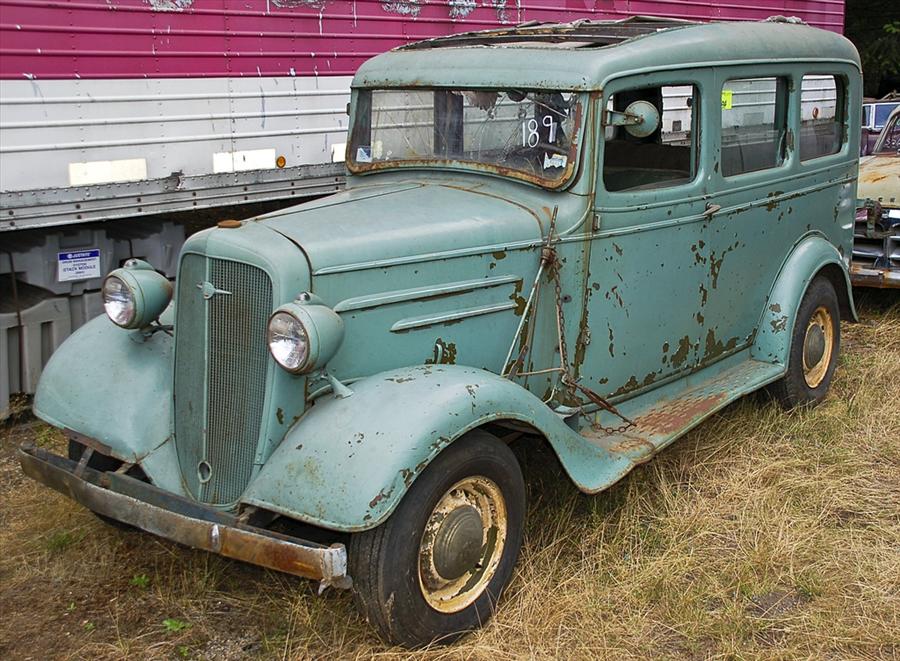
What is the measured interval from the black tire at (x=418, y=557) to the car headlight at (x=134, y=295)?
1.34 meters

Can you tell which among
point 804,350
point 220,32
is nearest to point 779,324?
point 804,350

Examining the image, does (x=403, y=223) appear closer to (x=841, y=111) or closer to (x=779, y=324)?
(x=779, y=324)

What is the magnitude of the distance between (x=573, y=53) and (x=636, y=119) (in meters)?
0.38

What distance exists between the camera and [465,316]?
3693 mm

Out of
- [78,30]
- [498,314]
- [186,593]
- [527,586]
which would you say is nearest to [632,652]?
[527,586]

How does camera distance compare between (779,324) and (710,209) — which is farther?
(779,324)

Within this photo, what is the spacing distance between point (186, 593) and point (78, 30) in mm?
3036

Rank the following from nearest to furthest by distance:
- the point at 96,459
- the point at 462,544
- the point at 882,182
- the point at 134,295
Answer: the point at 462,544
the point at 134,295
the point at 96,459
the point at 882,182

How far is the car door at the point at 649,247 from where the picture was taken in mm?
4055

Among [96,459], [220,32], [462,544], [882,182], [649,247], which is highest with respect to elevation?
[220,32]

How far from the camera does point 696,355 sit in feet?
15.3

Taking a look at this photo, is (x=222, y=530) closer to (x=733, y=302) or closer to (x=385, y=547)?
(x=385, y=547)

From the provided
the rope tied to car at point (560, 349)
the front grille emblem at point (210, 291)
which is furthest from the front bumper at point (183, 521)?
the rope tied to car at point (560, 349)

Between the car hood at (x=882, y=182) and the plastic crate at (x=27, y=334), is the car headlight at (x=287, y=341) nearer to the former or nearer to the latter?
the plastic crate at (x=27, y=334)
